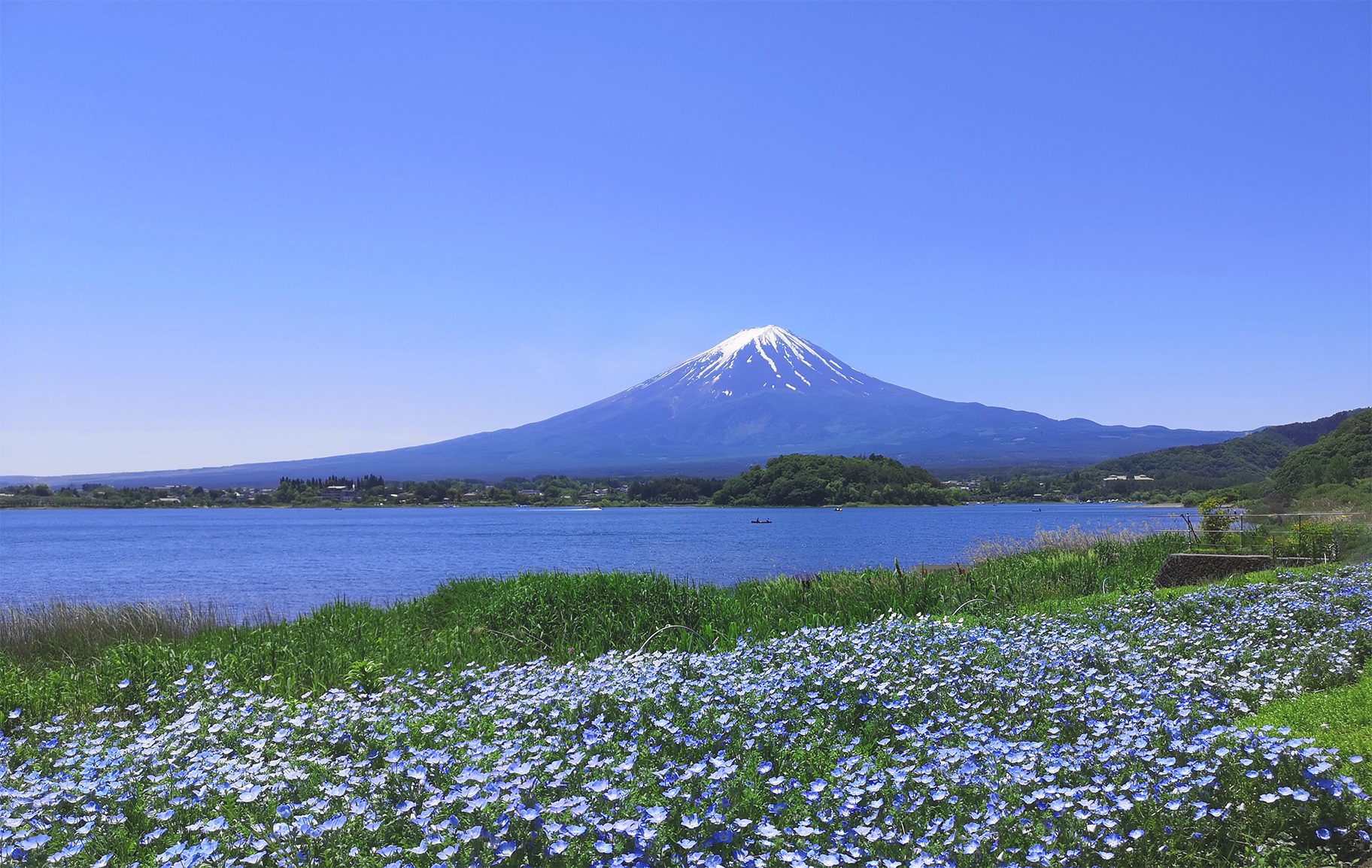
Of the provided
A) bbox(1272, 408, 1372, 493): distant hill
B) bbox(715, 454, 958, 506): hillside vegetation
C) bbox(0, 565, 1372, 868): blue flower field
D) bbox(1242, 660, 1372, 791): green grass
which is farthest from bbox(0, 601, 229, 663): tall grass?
bbox(715, 454, 958, 506): hillside vegetation

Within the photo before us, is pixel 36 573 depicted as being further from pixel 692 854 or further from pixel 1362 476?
pixel 1362 476

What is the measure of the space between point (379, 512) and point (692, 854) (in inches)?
5006

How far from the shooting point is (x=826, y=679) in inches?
207

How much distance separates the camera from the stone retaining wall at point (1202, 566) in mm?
12336

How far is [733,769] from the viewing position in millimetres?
3449

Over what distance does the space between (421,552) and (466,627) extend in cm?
3560

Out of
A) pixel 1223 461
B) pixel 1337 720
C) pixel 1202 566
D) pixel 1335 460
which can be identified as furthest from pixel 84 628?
pixel 1223 461

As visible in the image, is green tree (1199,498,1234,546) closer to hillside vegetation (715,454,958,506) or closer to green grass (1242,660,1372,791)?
green grass (1242,660,1372,791)

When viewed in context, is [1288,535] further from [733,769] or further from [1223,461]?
[1223,461]

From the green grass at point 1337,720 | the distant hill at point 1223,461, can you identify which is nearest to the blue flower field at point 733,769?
the green grass at point 1337,720

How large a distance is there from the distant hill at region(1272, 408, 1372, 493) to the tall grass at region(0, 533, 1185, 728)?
27.1 meters

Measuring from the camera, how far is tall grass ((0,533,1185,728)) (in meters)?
7.02

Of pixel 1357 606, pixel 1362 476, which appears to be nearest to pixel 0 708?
pixel 1357 606

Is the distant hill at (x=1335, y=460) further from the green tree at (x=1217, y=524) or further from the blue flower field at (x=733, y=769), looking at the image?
the blue flower field at (x=733, y=769)
